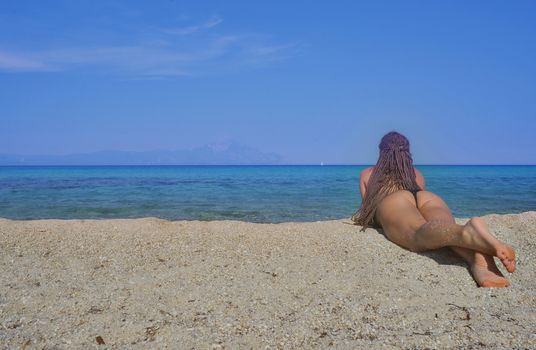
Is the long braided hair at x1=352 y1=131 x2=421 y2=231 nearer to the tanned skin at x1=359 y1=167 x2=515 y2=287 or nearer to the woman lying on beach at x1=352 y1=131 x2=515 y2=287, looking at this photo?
the woman lying on beach at x1=352 y1=131 x2=515 y2=287

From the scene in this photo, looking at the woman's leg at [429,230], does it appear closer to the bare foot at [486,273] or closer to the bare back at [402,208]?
the bare back at [402,208]

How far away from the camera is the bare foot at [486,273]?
382 centimetres

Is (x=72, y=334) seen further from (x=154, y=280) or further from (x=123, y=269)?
(x=123, y=269)

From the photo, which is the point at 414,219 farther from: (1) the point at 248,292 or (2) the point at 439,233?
(1) the point at 248,292

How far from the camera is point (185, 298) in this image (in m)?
3.61

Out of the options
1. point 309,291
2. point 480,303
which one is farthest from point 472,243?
point 309,291

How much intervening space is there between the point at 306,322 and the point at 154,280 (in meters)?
1.63

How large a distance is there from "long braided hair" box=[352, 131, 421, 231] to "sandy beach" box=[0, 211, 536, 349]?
0.34 metres

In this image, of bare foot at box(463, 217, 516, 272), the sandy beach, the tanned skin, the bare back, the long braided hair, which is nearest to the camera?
the sandy beach

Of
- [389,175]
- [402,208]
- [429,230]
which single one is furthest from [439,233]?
[389,175]

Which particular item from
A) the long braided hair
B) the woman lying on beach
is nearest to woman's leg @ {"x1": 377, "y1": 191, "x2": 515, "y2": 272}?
the woman lying on beach

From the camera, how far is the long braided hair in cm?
571

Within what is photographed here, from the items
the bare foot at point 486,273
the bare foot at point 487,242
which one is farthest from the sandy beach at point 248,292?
the bare foot at point 487,242

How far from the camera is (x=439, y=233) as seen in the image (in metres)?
4.25
